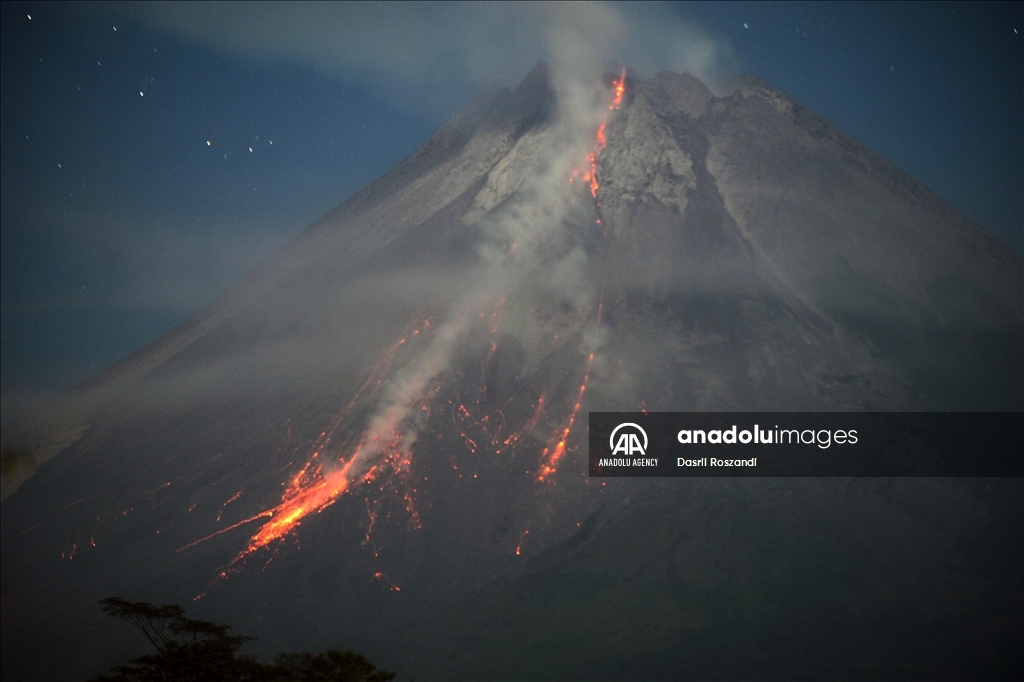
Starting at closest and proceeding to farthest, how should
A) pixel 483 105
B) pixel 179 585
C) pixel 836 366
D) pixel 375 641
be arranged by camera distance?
pixel 375 641 → pixel 179 585 → pixel 836 366 → pixel 483 105

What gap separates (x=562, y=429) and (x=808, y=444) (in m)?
22.6

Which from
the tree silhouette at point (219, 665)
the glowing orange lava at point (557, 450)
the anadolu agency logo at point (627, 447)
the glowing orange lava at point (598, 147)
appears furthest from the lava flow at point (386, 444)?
the tree silhouette at point (219, 665)

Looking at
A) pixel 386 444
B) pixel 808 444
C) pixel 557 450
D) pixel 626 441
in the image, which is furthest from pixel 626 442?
pixel 808 444

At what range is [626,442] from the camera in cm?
6788

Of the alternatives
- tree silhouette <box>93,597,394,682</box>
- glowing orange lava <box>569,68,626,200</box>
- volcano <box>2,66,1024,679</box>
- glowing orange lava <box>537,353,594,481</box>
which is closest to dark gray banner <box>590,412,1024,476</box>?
volcano <box>2,66,1024,679</box>

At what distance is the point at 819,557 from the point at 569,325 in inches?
1141

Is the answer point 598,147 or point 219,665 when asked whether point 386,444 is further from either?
point 598,147

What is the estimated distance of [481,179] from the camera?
329 feet

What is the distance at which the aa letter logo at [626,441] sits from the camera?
6688 cm

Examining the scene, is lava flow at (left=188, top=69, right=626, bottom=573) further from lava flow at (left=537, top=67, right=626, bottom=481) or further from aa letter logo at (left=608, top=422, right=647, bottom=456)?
aa letter logo at (left=608, top=422, right=647, bottom=456)

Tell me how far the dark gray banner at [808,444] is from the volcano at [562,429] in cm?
143

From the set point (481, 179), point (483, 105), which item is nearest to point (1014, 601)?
point (481, 179)

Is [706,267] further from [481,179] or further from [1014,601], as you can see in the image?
[1014,601]

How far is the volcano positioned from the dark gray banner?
4.69 ft
